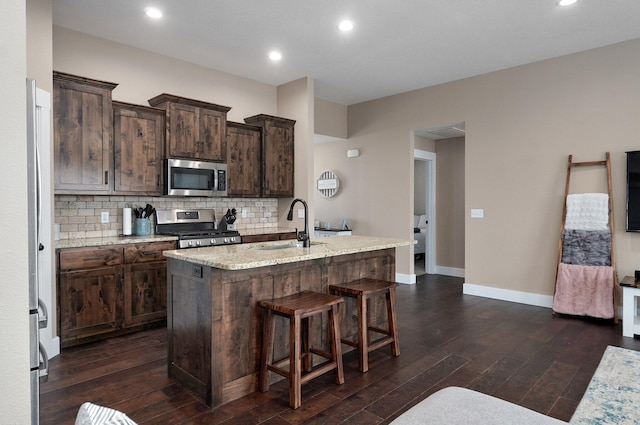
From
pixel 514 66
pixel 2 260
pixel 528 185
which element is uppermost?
pixel 514 66

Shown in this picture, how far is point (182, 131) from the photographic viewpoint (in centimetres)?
447

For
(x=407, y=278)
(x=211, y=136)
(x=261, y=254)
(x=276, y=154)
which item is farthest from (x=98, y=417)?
(x=407, y=278)

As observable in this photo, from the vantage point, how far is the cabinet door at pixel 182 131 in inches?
172

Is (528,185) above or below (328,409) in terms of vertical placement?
above

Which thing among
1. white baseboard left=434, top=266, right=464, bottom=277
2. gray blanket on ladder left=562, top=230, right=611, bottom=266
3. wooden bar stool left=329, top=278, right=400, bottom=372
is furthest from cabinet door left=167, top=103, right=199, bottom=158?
white baseboard left=434, top=266, right=464, bottom=277

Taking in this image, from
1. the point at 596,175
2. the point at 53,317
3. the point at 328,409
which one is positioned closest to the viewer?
the point at 328,409

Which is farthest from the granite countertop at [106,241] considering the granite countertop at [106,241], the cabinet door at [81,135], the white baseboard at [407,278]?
the white baseboard at [407,278]

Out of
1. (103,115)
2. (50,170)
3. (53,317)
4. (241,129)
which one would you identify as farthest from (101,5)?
(53,317)

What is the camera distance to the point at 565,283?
4.42 meters

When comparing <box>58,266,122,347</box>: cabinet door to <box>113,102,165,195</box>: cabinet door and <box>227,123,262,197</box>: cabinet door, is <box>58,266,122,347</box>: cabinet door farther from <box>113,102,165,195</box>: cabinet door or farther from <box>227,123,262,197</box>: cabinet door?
<box>227,123,262,197</box>: cabinet door

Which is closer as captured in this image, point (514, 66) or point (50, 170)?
point (50, 170)

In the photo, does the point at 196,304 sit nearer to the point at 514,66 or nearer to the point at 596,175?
the point at 596,175

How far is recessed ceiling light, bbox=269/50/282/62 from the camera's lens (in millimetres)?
4559

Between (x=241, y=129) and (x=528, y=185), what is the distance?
3.76 metres
